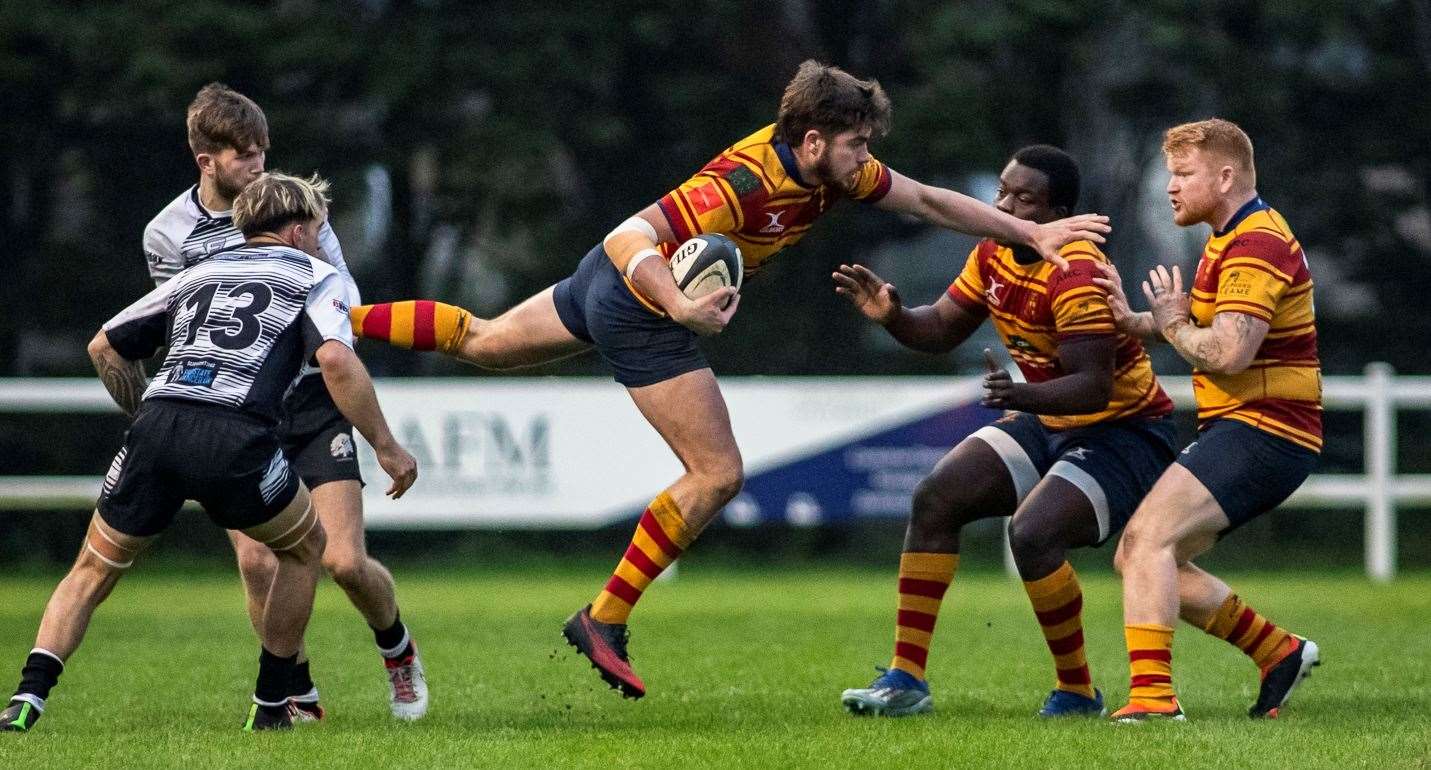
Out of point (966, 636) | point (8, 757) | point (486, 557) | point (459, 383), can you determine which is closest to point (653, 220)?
point (8, 757)

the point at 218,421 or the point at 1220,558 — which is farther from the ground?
the point at 218,421

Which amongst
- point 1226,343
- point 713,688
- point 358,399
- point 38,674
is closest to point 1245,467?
point 1226,343

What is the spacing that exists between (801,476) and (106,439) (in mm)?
5737

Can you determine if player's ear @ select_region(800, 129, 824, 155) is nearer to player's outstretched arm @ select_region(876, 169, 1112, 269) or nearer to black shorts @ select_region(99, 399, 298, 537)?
player's outstretched arm @ select_region(876, 169, 1112, 269)

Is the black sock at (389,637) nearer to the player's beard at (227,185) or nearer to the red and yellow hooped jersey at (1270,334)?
the player's beard at (227,185)

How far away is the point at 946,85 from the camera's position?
55.9 ft

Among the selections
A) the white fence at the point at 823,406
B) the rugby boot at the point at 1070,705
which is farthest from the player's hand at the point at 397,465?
the white fence at the point at 823,406

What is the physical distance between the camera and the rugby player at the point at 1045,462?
6.65 meters

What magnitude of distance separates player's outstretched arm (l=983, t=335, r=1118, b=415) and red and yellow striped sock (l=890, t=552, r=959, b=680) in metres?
0.70

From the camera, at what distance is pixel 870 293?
714cm

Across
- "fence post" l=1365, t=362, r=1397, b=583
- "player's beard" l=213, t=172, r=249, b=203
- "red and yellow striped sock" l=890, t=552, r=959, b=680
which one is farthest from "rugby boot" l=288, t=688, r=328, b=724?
"fence post" l=1365, t=362, r=1397, b=583

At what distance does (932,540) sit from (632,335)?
128cm

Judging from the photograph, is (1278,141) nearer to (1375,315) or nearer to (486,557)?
(1375,315)

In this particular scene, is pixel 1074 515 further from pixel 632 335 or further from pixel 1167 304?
pixel 632 335
